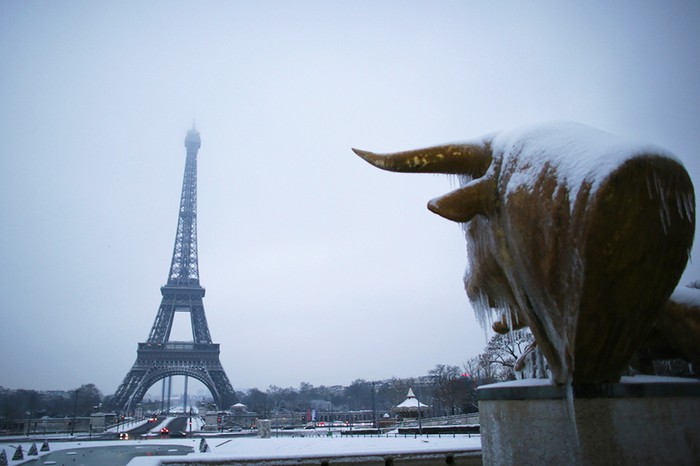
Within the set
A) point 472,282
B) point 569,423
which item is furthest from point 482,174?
point 569,423

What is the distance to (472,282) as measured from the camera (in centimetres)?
470

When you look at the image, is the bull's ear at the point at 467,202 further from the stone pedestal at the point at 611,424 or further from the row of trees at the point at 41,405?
the row of trees at the point at 41,405

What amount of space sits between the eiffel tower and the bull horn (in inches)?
2797

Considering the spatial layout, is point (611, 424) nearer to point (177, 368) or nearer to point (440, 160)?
point (440, 160)

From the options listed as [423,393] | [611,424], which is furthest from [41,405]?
[611,424]

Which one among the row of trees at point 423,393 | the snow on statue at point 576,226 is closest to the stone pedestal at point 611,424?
the snow on statue at point 576,226

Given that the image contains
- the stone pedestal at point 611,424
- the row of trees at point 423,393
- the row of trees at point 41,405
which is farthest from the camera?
the row of trees at point 41,405

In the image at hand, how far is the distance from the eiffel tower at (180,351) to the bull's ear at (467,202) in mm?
Result: 71331

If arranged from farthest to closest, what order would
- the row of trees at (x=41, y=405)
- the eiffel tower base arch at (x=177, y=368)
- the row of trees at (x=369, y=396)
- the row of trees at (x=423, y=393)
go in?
the row of trees at (x=41, y=405)
the eiffel tower base arch at (x=177, y=368)
the row of trees at (x=369, y=396)
the row of trees at (x=423, y=393)

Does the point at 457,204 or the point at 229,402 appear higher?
the point at 457,204

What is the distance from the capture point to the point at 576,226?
307 centimetres

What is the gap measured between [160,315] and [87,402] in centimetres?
3165

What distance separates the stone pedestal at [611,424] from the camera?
10.8 feet

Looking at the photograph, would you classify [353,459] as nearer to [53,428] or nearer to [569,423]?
[569,423]
